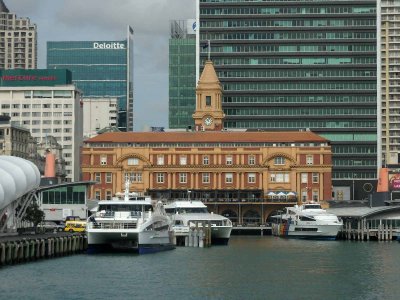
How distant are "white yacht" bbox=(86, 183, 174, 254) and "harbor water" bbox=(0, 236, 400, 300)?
6.04 ft

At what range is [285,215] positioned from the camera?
18900cm

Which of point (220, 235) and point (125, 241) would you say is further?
point (220, 235)

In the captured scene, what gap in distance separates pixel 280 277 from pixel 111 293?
1973cm

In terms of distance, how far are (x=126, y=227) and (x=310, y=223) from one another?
209 ft

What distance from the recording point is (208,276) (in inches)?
3866

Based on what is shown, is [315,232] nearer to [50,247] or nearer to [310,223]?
[310,223]

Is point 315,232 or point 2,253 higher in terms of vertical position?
point 2,253

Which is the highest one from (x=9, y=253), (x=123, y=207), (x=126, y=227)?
(x=123, y=207)

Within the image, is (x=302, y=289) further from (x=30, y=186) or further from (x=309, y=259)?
(x=30, y=186)

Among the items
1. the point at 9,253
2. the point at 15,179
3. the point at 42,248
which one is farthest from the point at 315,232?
the point at 9,253

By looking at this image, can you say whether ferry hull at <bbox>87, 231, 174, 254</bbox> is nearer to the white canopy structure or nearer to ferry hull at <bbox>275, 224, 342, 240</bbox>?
the white canopy structure

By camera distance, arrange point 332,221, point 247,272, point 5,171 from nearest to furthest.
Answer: point 247,272, point 5,171, point 332,221

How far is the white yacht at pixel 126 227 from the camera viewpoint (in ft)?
386

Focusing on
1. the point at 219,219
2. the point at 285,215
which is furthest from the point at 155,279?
the point at 285,215
